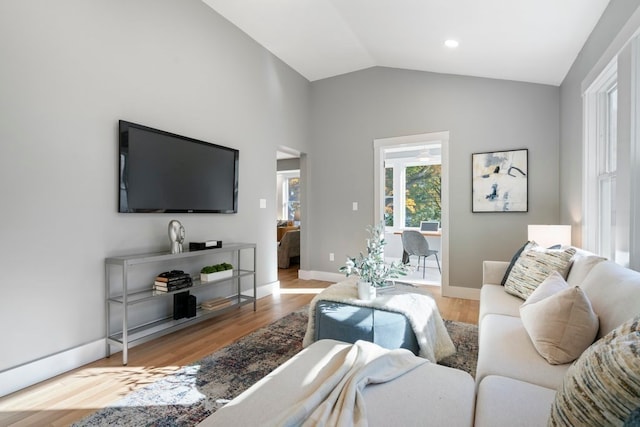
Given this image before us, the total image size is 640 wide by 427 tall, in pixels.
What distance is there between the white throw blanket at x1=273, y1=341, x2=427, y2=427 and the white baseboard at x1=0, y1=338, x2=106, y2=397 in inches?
79.1

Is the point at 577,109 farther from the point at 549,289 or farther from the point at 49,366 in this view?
the point at 49,366

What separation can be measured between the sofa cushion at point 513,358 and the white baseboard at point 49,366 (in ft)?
8.43

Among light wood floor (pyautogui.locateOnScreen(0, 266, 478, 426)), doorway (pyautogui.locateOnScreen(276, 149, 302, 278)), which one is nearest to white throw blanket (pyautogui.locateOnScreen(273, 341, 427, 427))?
light wood floor (pyautogui.locateOnScreen(0, 266, 478, 426))

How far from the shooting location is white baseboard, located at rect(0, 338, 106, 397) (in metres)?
1.93

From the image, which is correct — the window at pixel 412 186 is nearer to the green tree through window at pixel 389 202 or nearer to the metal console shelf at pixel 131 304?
the green tree through window at pixel 389 202

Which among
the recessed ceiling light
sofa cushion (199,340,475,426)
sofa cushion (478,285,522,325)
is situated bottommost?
sofa cushion (199,340,475,426)

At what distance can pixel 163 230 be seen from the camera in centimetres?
289

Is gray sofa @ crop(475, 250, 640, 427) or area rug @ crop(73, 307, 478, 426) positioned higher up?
gray sofa @ crop(475, 250, 640, 427)

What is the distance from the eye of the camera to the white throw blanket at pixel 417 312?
2.02m

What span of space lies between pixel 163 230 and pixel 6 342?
1243mm

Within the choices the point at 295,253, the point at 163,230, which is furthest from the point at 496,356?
the point at 295,253

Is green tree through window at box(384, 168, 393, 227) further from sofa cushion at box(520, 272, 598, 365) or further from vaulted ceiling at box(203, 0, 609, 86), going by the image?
sofa cushion at box(520, 272, 598, 365)

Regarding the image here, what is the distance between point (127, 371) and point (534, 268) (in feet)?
9.71

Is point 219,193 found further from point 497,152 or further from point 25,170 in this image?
point 497,152
